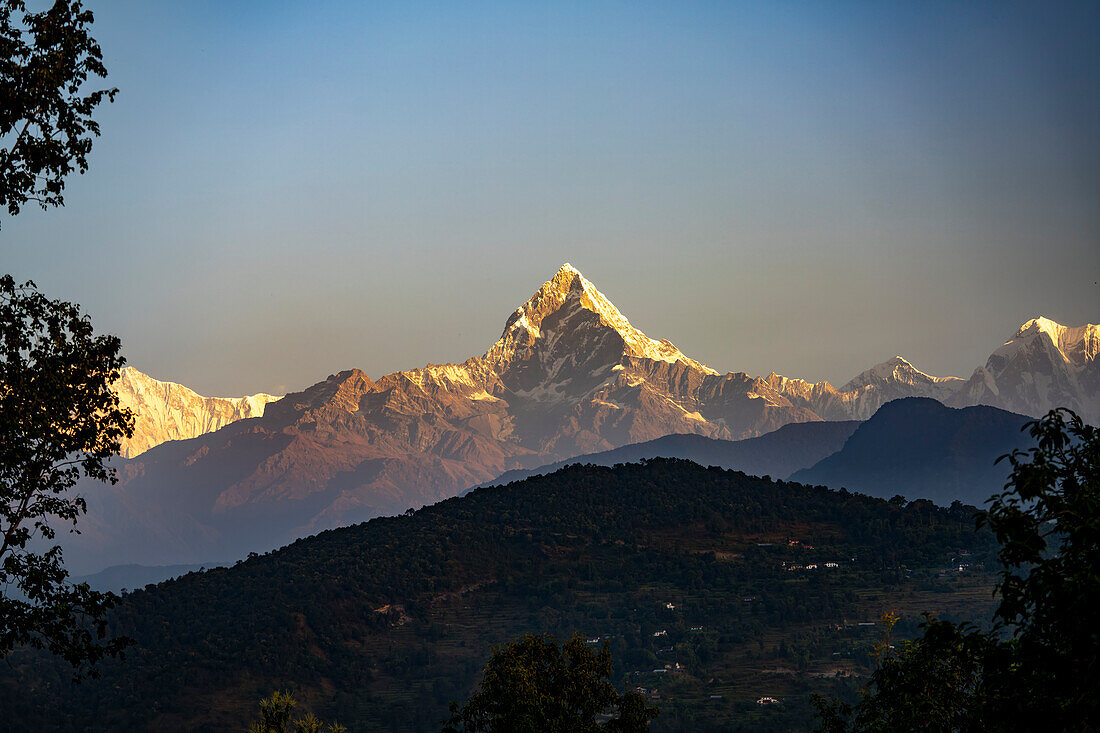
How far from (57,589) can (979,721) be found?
94.5 ft

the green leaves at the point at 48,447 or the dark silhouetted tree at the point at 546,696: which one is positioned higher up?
the green leaves at the point at 48,447

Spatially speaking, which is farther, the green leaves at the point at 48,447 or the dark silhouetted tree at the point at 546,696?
the dark silhouetted tree at the point at 546,696

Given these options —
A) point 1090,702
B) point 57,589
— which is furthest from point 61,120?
point 1090,702

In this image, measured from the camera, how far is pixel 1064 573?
89.5 ft

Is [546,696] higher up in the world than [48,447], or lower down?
lower down

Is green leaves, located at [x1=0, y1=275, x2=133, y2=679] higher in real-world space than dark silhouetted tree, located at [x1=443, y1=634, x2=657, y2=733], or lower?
higher

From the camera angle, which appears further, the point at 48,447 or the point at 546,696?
the point at 546,696

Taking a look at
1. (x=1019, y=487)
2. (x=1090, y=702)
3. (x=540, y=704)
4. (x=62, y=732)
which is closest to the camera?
(x=1090, y=702)

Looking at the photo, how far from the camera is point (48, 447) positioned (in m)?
34.4

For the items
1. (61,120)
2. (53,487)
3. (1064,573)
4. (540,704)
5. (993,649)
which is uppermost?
(61,120)

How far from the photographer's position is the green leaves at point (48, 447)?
32906mm

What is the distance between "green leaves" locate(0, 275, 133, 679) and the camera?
3291cm

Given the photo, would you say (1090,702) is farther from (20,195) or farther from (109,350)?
(20,195)

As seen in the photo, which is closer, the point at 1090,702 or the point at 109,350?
the point at 1090,702
